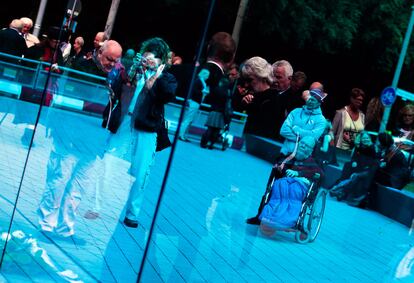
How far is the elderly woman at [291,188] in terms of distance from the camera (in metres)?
2.62

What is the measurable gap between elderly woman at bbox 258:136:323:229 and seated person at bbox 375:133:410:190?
0.23m

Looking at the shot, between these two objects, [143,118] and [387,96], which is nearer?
[387,96]

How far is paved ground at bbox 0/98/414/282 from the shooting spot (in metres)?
2.91

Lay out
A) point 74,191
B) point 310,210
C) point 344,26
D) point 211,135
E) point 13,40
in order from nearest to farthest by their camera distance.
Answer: point 344,26 < point 211,135 < point 310,210 < point 13,40 < point 74,191

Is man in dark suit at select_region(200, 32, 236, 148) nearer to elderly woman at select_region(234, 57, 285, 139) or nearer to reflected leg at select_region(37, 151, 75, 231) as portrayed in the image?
elderly woman at select_region(234, 57, 285, 139)

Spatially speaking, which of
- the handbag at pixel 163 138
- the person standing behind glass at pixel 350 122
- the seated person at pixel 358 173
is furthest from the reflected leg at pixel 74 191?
the person standing behind glass at pixel 350 122

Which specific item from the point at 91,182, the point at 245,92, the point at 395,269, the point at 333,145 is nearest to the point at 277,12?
the point at 245,92

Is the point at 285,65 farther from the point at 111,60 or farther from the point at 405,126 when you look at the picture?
the point at 111,60

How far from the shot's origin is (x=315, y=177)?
2.64 meters

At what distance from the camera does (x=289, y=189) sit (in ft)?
9.05

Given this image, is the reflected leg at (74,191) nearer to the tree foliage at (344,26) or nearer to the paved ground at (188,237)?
the paved ground at (188,237)

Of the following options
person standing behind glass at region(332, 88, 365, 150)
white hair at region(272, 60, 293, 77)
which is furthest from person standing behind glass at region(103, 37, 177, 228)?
person standing behind glass at region(332, 88, 365, 150)

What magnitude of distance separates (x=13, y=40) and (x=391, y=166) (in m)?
1.50

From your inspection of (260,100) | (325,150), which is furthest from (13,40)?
(325,150)
